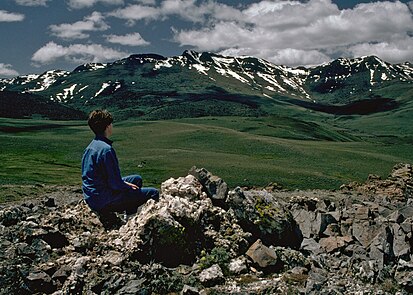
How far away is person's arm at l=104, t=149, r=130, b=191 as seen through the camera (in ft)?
45.9

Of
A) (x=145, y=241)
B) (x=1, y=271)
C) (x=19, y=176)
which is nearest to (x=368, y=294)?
(x=145, y=241)

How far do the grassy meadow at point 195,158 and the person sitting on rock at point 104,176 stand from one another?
3493cm

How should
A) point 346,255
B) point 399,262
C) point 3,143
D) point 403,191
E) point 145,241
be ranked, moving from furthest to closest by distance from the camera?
point 3,143
point 403,191
point 346,255
point 399,262
point 145,241

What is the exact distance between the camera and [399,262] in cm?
1561

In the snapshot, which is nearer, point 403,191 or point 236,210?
point 236,210

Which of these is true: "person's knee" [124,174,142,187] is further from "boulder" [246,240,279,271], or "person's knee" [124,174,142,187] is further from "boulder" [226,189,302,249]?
"boulder" [246,240,279,271]

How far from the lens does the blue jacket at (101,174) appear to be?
46.2 feet

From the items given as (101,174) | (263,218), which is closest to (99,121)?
(101,174)

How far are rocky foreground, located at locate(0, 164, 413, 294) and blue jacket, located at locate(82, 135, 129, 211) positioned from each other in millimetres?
1186

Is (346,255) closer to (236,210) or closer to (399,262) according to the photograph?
(399,262)

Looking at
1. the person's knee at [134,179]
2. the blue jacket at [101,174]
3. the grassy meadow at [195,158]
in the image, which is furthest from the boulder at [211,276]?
A: the grassy meadow at [195,158]

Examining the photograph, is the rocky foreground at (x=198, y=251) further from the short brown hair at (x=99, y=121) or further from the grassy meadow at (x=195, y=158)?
the grassy meadow at (x=195, y=158)

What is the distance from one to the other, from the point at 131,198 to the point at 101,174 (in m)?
1.32

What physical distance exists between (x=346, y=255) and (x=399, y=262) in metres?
2.10
